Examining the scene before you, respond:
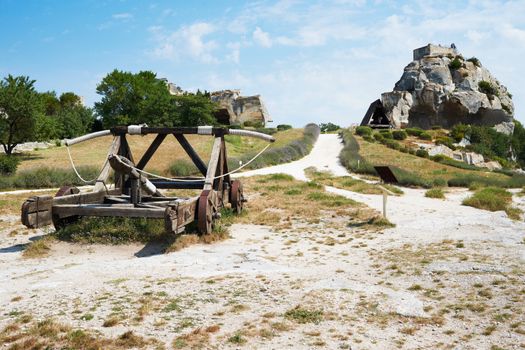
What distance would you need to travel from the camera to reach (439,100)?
209 ft

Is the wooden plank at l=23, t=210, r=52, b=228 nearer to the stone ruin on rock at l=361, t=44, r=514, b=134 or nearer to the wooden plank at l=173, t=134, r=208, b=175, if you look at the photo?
the wooden plank at l=173, t=134, r=208, b=175

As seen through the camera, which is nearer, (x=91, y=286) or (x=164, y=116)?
(x=91, y=286)

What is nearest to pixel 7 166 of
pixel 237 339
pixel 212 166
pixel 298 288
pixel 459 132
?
pixel 212 166

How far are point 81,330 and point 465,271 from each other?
18.3 feet

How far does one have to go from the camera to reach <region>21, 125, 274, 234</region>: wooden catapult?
895 cm

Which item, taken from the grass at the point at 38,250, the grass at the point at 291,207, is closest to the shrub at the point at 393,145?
the grass at the point at 291,207

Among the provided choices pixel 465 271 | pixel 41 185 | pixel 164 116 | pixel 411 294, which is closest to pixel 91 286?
pixel 411 294

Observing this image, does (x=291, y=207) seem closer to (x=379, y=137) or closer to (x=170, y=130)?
(x=170, y=130)

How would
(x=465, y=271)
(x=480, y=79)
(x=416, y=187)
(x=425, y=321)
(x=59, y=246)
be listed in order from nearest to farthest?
1. (x=425, y=321)
2. (x=465, y=271)
3. (x=59, y=246)
4. (x=416, y=187)
5. (x=480, y=79)

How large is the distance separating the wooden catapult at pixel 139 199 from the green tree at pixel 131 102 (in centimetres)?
4102

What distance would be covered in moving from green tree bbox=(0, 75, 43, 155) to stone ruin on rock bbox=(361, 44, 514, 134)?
1747 inches

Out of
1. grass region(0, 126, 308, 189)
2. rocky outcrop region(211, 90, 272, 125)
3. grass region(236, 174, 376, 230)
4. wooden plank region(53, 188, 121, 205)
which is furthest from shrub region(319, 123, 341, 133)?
wooden plank region(53, 188, 121, 205)

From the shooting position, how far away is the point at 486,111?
65.6 m

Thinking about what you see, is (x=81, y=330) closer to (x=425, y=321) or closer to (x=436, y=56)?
(x=425, y=321)
